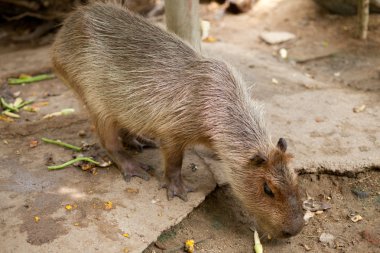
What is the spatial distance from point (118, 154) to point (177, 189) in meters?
0.77

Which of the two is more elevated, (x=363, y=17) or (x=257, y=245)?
(x=257, y=245)

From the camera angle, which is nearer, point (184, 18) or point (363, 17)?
point (184, 18)

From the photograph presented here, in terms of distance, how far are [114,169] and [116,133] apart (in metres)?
0.36

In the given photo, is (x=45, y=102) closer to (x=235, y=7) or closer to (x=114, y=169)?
(x=114, y=169)

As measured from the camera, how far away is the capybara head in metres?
3.82

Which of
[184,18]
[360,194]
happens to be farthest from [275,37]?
[360,194]

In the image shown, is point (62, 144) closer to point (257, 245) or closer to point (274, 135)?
point (274, 135)

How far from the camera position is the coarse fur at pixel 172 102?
3992 millimetres

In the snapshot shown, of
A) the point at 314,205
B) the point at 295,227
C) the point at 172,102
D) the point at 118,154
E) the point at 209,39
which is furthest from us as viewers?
the point at 209,39

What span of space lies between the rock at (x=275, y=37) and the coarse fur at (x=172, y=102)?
3.67 meters

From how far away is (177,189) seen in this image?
180 inches

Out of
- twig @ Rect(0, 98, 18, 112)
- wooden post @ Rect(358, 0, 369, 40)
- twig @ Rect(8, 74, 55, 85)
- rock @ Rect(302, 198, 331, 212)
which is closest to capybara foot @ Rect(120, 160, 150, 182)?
rock @ Rect(302, 198, 331, 212)

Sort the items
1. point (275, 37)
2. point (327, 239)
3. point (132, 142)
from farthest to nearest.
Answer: point (275, 37)
point (132, 142)
point (327, 239)

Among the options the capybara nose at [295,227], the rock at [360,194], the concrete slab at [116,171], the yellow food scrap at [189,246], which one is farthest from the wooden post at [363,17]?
the yellow food scrap at [189,246]
